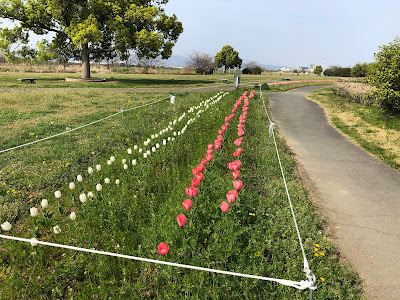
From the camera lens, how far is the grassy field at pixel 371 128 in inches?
258

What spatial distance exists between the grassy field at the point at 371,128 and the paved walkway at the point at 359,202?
0.33m

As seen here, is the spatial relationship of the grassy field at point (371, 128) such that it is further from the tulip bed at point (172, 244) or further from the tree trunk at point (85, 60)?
the tree trunk at point (85, 60)

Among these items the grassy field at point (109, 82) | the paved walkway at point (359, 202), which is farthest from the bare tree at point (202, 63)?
the paved walkway at point (359, 202)

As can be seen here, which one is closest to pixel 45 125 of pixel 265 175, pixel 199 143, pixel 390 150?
pixel 199 143

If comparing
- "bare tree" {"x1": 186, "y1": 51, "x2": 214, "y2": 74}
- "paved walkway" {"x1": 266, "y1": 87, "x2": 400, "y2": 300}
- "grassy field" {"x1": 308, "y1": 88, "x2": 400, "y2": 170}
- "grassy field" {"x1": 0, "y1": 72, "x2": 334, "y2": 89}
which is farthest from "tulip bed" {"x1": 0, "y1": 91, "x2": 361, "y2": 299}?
"bare tree" {"x1": 186, "y1": 51, "x2": 214, "y2": 74}

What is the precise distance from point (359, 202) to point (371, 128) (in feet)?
18.1

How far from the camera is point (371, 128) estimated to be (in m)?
8.59

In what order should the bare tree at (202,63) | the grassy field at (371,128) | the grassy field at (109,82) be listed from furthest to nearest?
the bare tree at (202,63) < the grassy field at (109,82) < the grassy field at (371,128)

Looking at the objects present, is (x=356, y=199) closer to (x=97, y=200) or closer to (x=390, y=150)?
(x=390, y=150)

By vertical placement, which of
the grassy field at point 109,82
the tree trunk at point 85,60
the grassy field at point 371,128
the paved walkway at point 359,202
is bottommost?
the paved walkway at point 359,202

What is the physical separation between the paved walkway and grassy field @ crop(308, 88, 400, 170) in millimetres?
333

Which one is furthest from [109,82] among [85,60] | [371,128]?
[371,128]

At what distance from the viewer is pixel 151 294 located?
237cm

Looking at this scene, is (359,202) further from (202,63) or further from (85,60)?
(202,63)
